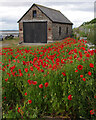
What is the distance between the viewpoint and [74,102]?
388cm

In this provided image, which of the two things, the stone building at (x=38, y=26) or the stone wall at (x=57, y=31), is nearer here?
the stone building at (x=38, y=26)

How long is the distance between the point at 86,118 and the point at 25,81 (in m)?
1.87

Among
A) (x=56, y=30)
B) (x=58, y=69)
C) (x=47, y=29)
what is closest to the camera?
(x=58, y=69)

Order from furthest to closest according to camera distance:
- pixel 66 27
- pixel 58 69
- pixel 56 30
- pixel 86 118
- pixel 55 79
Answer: pixel 66 27, pixel 56 30, pixel 58 69, pixel 55 79, pixel 86 118

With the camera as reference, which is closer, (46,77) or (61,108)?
(61,108)

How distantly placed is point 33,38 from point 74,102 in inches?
760

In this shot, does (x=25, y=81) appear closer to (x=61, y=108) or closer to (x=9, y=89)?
(x=9, y=89)

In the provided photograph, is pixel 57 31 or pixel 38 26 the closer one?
pixel 38 26

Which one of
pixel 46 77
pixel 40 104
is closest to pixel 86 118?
pixel 40 104

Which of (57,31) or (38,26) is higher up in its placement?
(38,26)

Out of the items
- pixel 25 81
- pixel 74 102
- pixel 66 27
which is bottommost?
pixel 74 102

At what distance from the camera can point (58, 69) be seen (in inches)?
195

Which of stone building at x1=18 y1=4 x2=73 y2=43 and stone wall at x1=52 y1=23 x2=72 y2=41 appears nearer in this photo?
stone building at x1=18 y1=4 x2=73 y2=43

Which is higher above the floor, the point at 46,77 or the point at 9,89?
the point at 46,77
